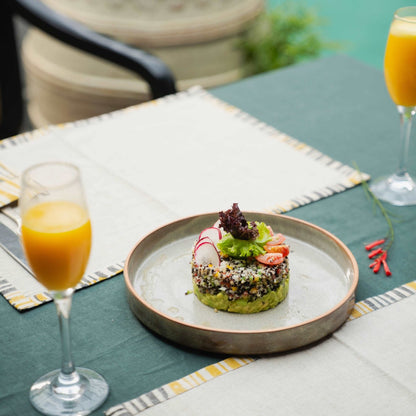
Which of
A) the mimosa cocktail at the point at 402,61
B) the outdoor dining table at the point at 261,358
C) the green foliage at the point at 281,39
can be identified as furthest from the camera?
the green foliage at the point at 281,39

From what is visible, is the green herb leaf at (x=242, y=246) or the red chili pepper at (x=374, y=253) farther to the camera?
the red chili pepper at (x=374, y=253)

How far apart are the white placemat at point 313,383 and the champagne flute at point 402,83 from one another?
1.39 feet

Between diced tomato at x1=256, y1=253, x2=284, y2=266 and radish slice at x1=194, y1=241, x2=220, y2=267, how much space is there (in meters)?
0.06

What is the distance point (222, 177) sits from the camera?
1449mm

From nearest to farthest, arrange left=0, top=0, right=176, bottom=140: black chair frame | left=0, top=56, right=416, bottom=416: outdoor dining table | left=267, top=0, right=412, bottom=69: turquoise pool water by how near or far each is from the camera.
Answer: left=0, top=56, right=416, bottom=416: outdoor dining table
left=0, top=0, right=176, bottom=140: black chair frame
left=267, top=0, right=412, bottom=69: turquoise pool water

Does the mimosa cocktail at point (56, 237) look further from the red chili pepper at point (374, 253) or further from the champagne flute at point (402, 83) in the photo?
the champagne flute at point (402, 83)

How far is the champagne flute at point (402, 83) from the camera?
1302mm

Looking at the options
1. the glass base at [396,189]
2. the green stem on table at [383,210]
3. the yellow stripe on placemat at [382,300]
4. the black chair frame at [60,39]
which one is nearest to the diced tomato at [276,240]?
the yellow stripe on placemat at [382,300]

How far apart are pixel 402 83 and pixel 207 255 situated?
1.83 feet

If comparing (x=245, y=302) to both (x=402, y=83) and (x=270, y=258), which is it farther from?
(x=402, y=83)

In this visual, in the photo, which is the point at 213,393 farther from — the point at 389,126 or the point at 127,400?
the point at 389,126

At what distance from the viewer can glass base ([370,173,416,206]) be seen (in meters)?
1.36

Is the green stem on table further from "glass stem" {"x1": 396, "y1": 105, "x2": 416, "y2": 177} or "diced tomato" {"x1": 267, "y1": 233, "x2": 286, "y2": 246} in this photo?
"diced tomato" {"x1": 267, "y1": 233, "x2": 286, "y2": 246}

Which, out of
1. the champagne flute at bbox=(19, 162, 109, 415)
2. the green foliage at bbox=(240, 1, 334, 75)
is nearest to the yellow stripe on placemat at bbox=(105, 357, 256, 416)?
the champagne flute at bbox=(19, 162, 109, 415)
